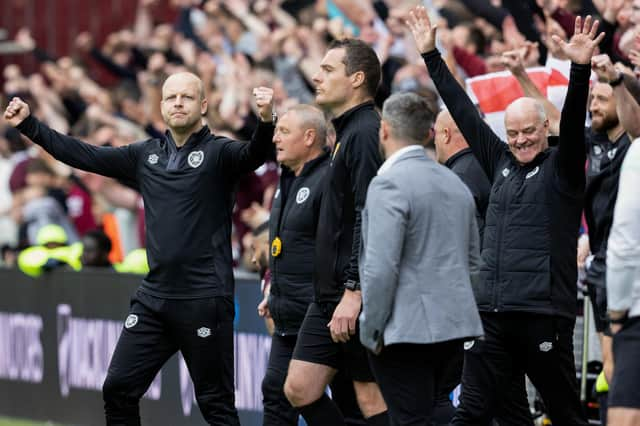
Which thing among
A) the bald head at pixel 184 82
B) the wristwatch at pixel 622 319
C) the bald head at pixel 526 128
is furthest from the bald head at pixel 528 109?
the wristwatch at pixel 622 319

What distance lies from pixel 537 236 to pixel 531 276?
222 millimetres

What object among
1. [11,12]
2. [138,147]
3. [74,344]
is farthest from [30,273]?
[11,12]

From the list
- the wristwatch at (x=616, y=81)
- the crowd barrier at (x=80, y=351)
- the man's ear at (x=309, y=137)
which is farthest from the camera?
the crowd barrier at (x=80, y=351)

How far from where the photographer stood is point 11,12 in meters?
21.6

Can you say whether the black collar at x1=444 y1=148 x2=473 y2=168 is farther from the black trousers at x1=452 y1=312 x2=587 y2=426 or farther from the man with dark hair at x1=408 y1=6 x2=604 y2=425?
the black trousers at x1=452 y1=312 x2=587 y2=426

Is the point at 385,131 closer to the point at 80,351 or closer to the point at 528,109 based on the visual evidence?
the point at 528,109

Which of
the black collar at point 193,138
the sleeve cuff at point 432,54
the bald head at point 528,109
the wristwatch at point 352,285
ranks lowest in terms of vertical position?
the wristwatch at point 352,285

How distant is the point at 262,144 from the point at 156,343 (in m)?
1.32

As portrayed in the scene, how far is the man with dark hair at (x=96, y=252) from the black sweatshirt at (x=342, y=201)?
16.0 feet

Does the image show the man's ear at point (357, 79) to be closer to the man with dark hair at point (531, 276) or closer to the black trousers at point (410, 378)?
the man with dark hair at point (531, 276)

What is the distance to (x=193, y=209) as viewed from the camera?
802 centimetres

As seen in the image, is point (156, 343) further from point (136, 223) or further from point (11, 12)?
point (11, 12)

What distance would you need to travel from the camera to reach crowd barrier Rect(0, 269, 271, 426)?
10.3 m

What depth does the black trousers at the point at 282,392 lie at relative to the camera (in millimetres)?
8156
